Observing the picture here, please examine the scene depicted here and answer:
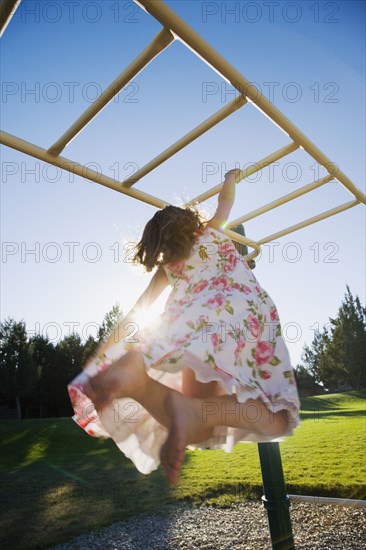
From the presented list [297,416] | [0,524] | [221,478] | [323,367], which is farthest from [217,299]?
[323,367]

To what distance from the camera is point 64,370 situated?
2367cm

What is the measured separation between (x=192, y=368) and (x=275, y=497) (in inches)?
60.0

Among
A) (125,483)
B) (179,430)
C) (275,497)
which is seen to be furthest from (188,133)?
(125,483)

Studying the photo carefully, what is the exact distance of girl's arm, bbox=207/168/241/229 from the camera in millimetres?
1785

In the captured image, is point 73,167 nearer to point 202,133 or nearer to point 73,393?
point 202,133

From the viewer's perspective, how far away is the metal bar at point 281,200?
235cm

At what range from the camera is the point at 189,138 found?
1.88 m

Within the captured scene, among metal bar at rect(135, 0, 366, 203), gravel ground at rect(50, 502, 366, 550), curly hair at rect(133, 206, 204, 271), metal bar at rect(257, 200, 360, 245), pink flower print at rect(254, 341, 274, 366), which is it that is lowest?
gravel ground at rect(50, 502, 366, 550)

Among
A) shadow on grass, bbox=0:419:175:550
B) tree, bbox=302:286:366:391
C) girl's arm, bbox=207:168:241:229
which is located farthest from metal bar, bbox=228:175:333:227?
tree, bbox=302:286:366:391

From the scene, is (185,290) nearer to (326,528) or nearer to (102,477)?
(326,528)

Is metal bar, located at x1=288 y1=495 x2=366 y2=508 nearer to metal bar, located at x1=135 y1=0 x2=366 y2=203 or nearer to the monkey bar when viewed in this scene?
the monkey bar

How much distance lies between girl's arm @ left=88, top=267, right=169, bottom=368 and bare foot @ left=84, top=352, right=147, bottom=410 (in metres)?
0.22

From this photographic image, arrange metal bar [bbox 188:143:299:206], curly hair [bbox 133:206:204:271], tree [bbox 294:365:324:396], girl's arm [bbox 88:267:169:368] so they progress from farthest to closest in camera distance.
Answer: tree [bbox 294:365:324:396] → metal bar [bbox 188:143:299:206] → curly hair [bbox 133:206:204:271] → girl's arm [bbox 88:267:169:368]

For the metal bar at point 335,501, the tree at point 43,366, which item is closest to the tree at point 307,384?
the tree at point 43,366
